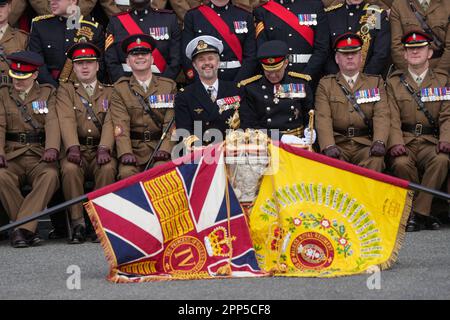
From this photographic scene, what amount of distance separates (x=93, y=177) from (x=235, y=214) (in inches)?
102

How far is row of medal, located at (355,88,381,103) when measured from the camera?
1116 cm

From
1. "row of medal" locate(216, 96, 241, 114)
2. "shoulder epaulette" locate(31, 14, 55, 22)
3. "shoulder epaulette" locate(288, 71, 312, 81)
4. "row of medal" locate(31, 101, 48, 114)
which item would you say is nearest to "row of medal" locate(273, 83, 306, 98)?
"shoulder epaulette" locate(288, 71, 312, 81)

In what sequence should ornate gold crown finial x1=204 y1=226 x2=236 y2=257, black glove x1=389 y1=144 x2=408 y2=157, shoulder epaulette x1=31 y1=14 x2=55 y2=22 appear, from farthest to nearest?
shoulder epaulette x1=31 y1=14 x2=55 y2=22
black glove x1=389 y1=144 x2=408 y2=157
ornate gold crown finial x1=204 y1=226 x2=236 y2=257

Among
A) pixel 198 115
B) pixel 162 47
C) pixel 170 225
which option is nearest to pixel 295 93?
pixel 198 115

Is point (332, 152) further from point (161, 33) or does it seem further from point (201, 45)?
point (161, 33)

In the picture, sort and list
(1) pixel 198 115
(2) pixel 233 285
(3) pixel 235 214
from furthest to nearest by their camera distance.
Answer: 1. (1) pixel 198 115
2. (3) pixel 235 214
3. (2) pixel 233 285

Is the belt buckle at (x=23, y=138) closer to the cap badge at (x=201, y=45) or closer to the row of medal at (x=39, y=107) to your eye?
the row of medal at (x=39, y=107)

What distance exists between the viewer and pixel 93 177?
436 inches

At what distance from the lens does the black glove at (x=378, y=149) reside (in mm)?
10789

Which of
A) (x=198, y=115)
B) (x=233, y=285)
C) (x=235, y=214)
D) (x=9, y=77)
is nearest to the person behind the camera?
(x=233, y=285)

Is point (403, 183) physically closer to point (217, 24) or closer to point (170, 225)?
point (170, 225)

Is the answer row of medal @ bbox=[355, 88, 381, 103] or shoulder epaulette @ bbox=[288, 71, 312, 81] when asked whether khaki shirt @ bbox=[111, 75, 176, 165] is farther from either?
row of medal @ bbox=[355, 88, 381, 103]

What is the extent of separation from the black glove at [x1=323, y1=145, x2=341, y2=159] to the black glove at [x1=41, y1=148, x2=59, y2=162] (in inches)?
96.2

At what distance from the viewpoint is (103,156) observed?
1085cm
